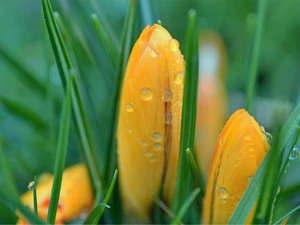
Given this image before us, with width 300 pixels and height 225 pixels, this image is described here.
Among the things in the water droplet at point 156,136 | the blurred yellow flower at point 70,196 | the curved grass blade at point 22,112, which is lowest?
the blurred yellow flower at point 70,196

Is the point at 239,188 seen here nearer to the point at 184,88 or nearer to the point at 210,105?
the point at 184,88

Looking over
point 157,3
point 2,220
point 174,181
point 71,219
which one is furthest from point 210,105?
point 157,3

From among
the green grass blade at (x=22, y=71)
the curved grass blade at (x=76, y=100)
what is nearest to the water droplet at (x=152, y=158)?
the curved grass blade at (x=76, y=100)

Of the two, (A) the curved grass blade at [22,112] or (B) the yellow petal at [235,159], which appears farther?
(A) the curved grass blade at [22,112]

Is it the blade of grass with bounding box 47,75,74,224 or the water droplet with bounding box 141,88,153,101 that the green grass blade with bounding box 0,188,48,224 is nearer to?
the blade of grass with bounding box 47,75,74,224

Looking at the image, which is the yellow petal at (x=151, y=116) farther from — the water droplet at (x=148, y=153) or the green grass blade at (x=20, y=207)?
the green grass blade at (x=20, y=207)

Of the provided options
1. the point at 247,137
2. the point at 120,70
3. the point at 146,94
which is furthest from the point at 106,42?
the point at 247,137

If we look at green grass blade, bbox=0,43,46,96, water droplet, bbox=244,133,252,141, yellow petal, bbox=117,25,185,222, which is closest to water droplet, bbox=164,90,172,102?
yellow petal, bbox=117,25,185,222
